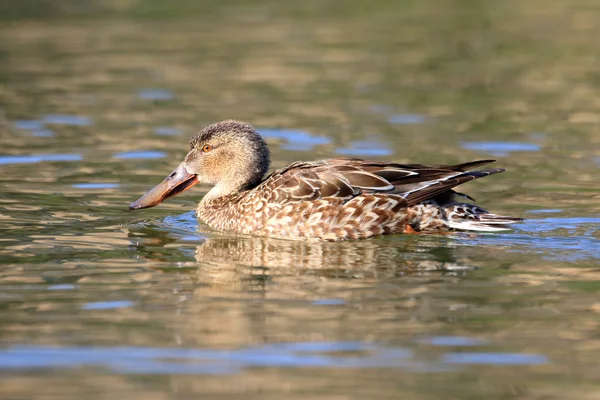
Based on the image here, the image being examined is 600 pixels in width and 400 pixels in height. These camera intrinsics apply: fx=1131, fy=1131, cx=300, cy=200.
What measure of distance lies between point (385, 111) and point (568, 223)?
590 centimetres

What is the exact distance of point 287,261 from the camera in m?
8.84

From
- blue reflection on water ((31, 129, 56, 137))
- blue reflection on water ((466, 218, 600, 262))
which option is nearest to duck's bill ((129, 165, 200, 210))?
blue reflection on water ((466, 218, 600, 262))

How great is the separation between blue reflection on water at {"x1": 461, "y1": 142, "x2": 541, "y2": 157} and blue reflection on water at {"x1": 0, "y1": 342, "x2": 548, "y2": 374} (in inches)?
265

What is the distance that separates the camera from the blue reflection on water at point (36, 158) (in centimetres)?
1284

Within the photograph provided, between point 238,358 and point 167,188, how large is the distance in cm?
427

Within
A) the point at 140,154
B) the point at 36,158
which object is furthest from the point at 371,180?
the point at 36,158

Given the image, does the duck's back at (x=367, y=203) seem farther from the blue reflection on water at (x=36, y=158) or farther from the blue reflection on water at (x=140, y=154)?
the blue reflection on water at (x=36, y=158)

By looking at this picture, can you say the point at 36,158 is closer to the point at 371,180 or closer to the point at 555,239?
the point at 371,180

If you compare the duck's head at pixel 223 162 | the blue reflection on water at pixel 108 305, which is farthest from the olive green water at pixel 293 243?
the duck's head at pixel 223 162

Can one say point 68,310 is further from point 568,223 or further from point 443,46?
point 443,46

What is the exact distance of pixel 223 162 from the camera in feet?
34.8

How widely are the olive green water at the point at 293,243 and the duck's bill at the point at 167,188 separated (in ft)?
0.58

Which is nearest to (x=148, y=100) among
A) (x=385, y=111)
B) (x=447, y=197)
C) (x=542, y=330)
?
(x=385, y=111)

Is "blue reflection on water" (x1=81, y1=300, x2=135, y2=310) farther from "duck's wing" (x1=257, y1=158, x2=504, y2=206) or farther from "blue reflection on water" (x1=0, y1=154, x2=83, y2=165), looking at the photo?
"blue reflection on water" (x1=0, y1=154, x2=83, y2=165)
